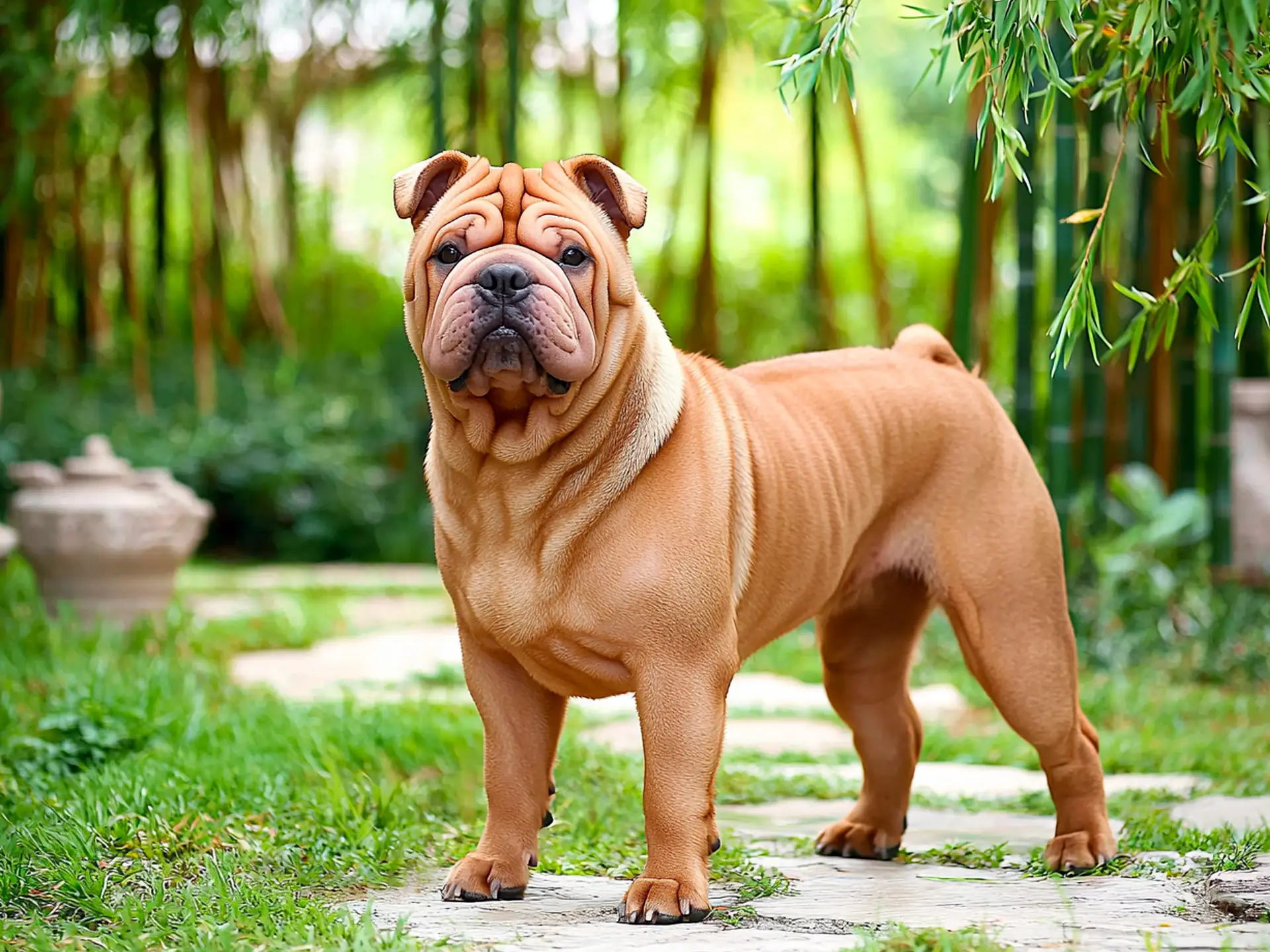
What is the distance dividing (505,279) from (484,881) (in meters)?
1.07

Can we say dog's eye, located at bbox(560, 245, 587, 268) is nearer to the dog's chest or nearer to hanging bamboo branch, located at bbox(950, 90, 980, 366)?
the dog's chest

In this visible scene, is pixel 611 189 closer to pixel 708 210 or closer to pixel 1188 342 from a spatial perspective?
pixel 1188 342

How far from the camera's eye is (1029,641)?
120 inches

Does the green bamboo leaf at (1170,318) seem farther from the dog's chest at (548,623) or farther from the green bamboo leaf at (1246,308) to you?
the dog's chest at (548,623)

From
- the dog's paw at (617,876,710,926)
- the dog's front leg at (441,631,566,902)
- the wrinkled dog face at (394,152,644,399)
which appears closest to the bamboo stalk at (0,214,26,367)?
the wrinkled dog face at (394,152,644,399)

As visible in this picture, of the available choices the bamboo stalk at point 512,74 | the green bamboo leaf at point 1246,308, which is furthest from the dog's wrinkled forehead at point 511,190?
the bamboo stalk at point 512,74

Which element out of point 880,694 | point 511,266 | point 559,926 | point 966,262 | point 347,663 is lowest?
point 347,663

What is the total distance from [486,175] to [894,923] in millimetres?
1438

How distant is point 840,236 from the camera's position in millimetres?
14070

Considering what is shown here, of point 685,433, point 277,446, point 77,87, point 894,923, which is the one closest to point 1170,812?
point 894,923

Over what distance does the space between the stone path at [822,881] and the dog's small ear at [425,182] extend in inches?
48.3

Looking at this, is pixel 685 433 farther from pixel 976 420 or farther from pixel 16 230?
pixel 16 230

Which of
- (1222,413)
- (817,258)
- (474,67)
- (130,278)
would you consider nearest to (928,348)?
(1222,413)

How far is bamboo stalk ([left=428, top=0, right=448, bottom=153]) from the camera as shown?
7156mm
